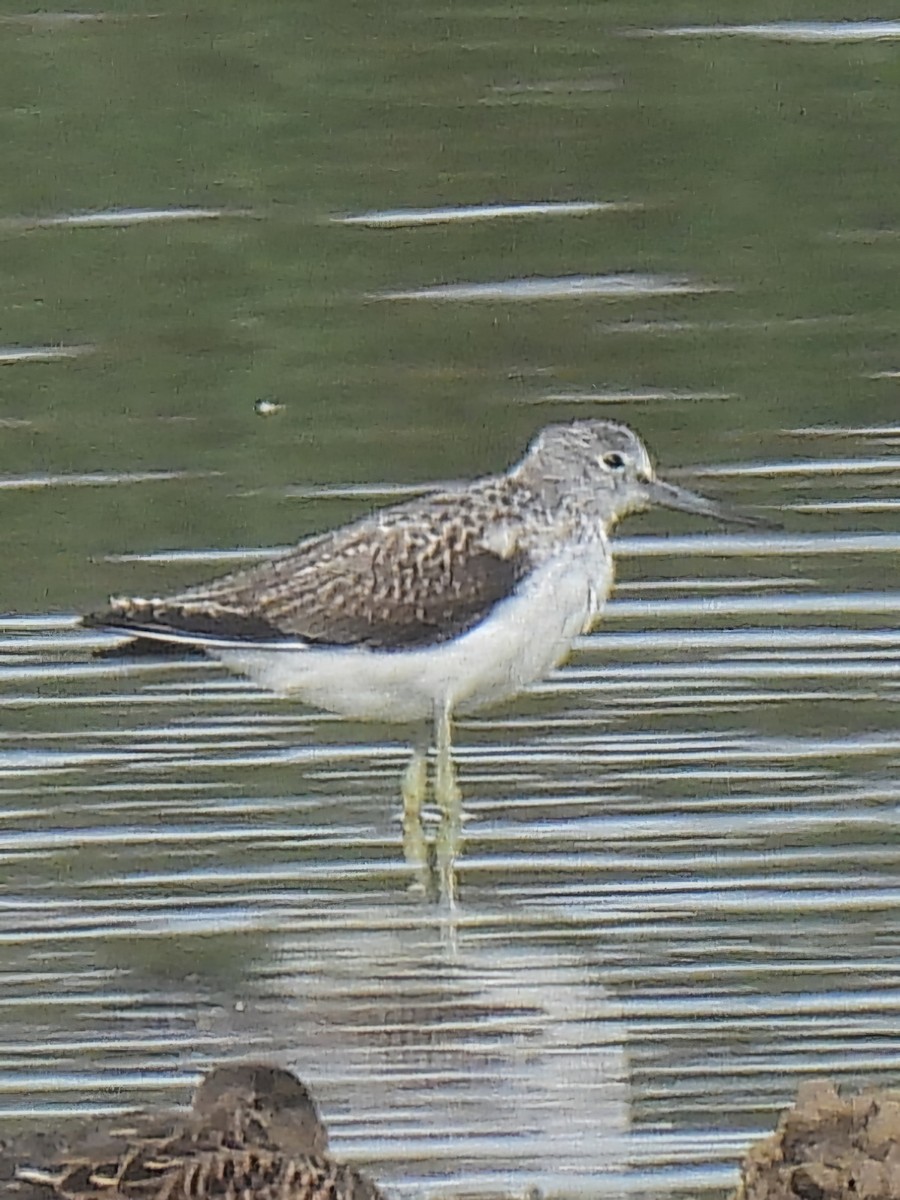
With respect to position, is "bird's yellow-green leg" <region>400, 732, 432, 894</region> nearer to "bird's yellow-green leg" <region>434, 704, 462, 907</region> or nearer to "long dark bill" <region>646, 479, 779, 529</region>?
"bird's yellow-green leg" <region>434, 704, 462, 907</region>

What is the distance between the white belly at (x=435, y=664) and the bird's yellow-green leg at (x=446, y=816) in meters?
0.13

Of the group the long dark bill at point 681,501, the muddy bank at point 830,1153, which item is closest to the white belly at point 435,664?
the long dark bill at point 681,501

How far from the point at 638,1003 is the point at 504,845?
1194mm

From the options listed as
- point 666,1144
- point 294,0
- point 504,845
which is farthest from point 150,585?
point 294,0

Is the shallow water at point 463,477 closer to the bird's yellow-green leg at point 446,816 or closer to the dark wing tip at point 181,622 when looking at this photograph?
the bird's yellow-green leg at point 446,816

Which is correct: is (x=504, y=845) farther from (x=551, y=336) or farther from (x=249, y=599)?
(x=551, y=336)

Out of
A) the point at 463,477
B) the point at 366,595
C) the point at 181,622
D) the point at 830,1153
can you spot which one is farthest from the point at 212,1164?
the point at 463,477

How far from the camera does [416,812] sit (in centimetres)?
1031

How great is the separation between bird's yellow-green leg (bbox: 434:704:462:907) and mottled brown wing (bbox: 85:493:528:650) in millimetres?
290

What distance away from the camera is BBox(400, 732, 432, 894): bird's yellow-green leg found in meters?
10.1

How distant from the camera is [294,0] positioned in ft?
68.9

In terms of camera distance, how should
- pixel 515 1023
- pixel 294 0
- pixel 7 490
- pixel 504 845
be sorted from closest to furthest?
pixel 515 1023 < pixel 504 845 < pixel 7 490 < pixel 294 0

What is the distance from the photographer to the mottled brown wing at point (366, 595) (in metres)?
10.6

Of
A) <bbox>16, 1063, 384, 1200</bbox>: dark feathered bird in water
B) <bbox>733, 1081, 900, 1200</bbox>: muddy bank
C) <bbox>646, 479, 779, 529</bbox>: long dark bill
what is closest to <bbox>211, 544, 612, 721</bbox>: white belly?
<bbox>646, 479, 779, 529</bbox>: long dark bill
